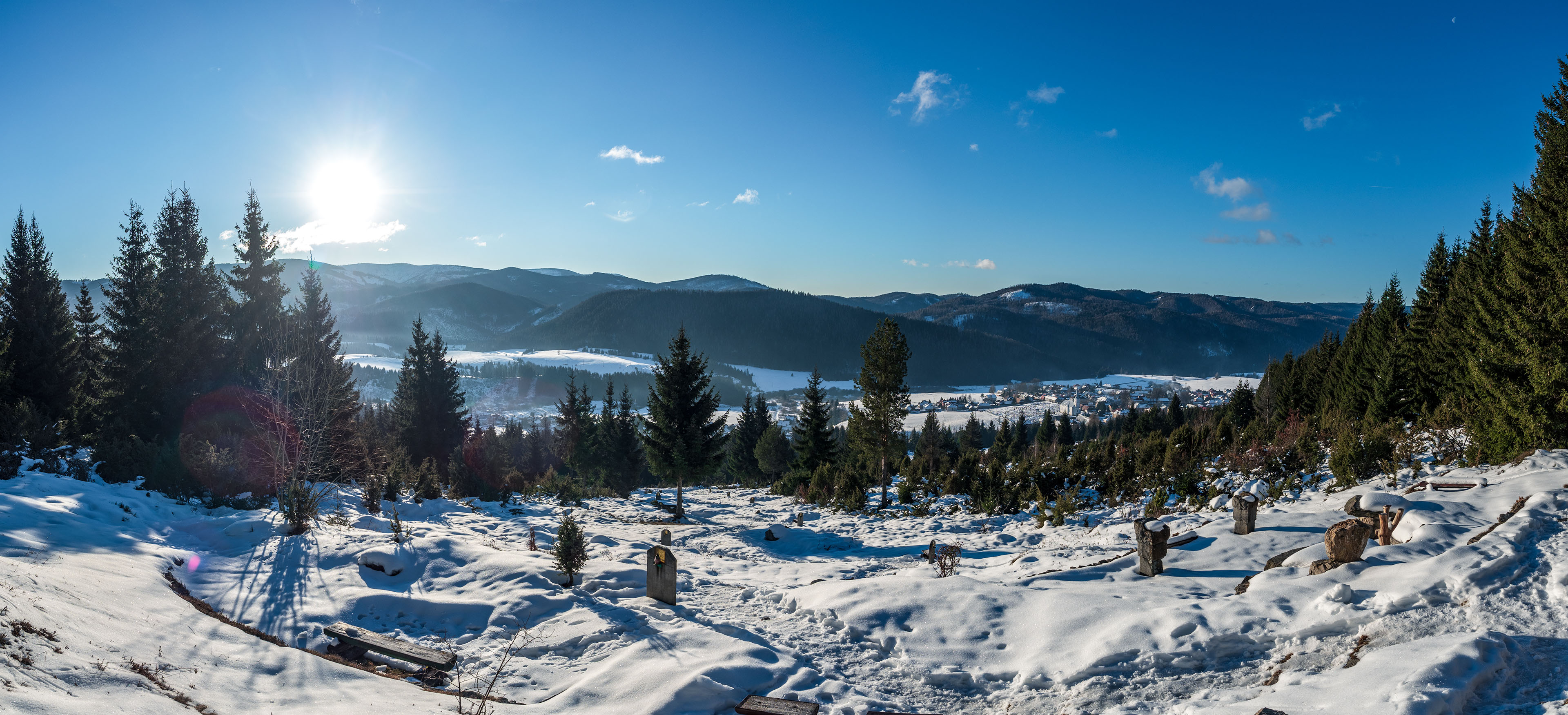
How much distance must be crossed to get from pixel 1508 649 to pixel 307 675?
9941 millimetres

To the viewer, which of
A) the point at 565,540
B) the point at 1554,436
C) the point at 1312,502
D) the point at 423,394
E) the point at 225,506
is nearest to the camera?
the point at 565,540

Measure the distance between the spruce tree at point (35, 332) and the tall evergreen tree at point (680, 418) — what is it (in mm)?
17816

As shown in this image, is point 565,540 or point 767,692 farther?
point 565,540

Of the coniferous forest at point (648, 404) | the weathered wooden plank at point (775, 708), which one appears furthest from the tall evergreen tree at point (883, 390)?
the weathered wooden plank at point (775, 708)

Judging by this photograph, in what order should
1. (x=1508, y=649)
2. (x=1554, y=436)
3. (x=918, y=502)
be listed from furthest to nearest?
(x=918, y=502) < (x=1554, y=436) < (x=1508, y=649)

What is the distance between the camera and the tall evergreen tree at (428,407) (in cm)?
3077

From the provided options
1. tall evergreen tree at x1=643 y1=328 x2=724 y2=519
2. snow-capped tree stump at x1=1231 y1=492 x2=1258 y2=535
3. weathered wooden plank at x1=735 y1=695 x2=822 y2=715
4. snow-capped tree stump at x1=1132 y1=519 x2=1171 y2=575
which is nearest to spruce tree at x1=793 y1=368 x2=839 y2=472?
tall evergreen tree at x1=643 y1=328 x2=724 y2=519

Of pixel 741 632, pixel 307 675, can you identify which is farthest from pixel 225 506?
pixel 741 632

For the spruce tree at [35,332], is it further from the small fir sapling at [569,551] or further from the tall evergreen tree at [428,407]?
the small fir sapling at [569,551]

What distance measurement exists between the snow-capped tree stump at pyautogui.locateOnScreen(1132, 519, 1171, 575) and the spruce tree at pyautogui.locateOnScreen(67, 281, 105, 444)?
25041mm

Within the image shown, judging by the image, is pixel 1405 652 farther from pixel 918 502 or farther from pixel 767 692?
pixel 918 502

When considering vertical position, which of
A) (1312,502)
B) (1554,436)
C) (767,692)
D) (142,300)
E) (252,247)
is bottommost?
(767,692)

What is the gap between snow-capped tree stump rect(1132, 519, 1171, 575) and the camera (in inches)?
349

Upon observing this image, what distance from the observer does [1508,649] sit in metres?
4.80
